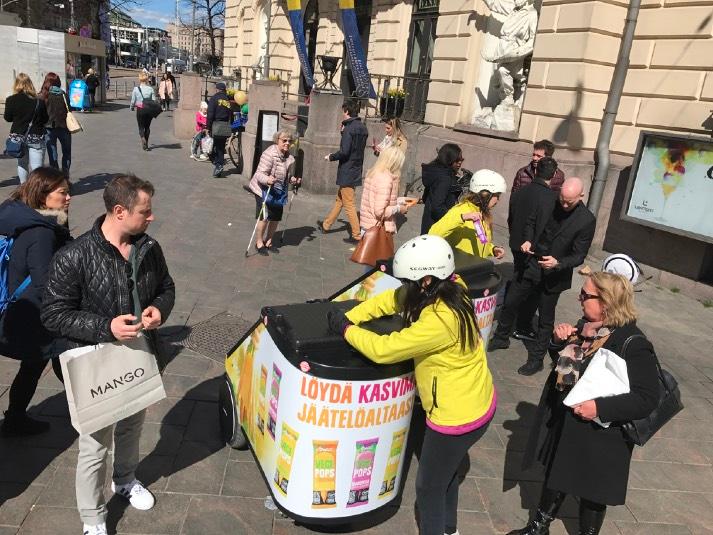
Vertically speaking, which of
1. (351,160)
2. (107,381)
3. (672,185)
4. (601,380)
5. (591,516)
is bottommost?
(591,516)

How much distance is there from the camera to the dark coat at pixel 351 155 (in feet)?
30.3

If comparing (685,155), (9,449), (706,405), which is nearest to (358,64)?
(685,155)

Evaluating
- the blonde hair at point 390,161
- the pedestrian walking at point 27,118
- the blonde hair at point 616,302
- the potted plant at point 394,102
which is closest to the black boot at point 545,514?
the blonde hair at point 616,302

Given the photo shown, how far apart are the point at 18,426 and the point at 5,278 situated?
3.57 feet

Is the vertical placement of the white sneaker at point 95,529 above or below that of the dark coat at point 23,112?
below

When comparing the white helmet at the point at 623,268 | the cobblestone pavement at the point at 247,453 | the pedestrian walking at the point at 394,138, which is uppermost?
the pedestrian walking at the point at 394,138

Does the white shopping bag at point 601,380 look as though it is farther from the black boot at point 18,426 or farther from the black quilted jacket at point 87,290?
the black boot at point 18,426

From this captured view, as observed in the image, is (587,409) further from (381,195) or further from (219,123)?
(219,123)

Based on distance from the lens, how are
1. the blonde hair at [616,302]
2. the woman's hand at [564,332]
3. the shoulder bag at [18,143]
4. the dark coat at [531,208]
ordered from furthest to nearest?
the shoulder bag at [18,143], the dark coat at [531,208], the woman's hand at [564,332], the blonde hair at [616,302]

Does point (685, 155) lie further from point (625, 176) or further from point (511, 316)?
point (511, 316)

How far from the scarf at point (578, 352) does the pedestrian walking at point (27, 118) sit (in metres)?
9.09

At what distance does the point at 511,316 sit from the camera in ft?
19.4

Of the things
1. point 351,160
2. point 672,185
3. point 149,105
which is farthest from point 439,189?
point 149,105

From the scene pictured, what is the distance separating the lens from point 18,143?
30.1 feet
